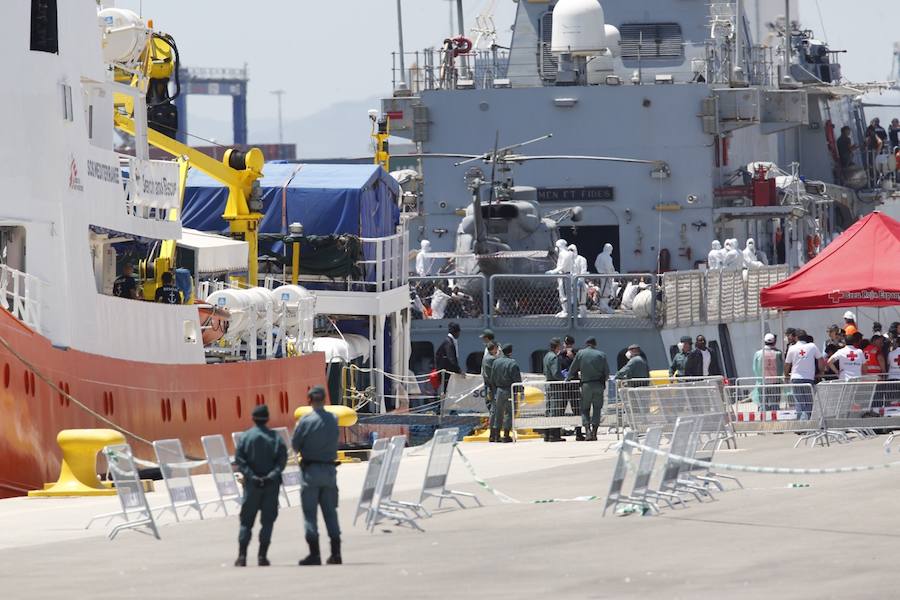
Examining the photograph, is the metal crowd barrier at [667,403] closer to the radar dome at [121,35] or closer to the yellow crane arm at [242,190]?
the radar dome at [121,35]

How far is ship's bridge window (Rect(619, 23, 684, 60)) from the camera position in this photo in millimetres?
49594

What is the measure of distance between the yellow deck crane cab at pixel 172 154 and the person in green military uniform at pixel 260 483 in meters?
13.3

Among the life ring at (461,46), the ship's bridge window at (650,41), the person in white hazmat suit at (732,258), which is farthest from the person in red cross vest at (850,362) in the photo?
the ship's bridge window at (650,41)

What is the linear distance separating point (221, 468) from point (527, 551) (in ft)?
13.8

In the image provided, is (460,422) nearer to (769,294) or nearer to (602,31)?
(769,294)

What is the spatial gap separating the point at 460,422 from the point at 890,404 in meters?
8.90

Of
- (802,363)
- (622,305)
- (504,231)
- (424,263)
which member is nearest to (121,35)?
(802,363)

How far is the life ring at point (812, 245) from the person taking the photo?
52.2m

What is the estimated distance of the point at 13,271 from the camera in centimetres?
1998

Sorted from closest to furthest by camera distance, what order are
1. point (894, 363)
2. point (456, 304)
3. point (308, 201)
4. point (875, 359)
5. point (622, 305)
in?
point (894, 363) → point (875, 359) → point (308, 201) → point (622, 305) → point (456, 304)

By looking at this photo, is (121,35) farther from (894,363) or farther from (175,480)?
(894,363)

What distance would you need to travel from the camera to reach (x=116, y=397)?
2189 cm

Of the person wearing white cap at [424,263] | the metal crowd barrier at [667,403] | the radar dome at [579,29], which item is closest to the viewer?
the metal crowd barrier at [667,403]

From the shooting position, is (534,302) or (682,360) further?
(534,302)
